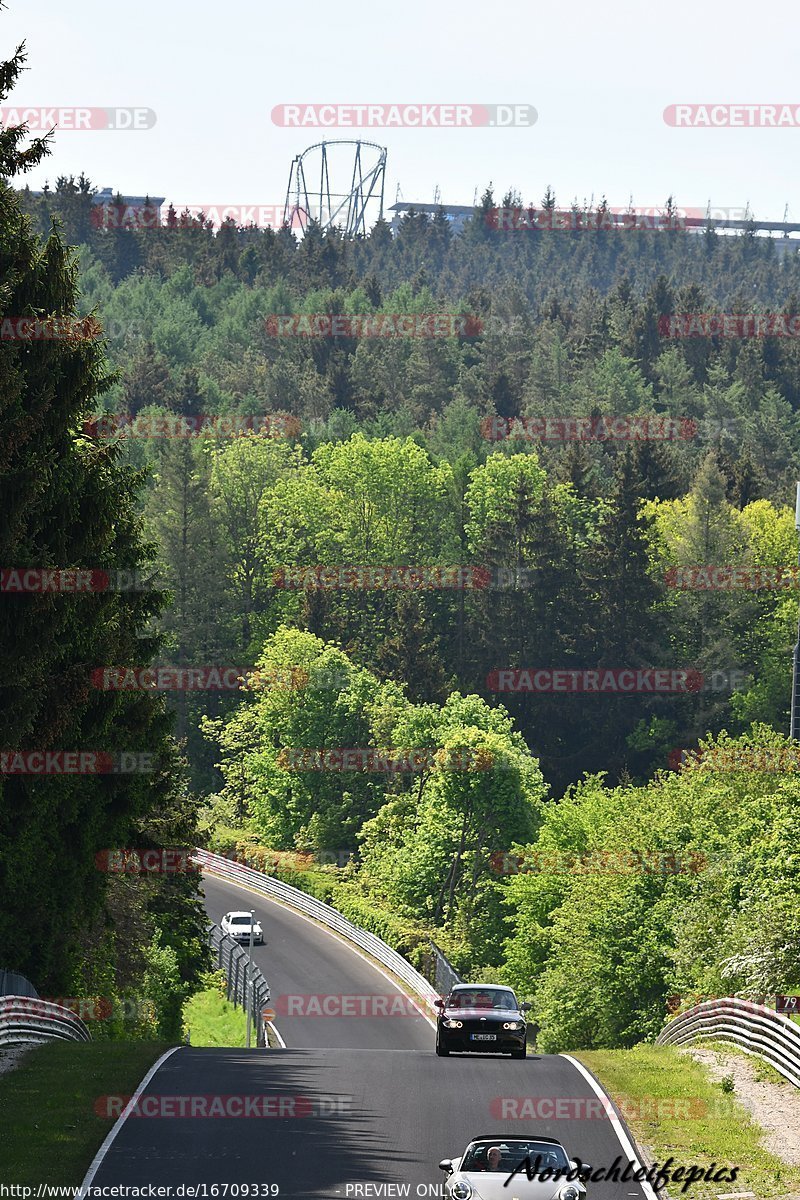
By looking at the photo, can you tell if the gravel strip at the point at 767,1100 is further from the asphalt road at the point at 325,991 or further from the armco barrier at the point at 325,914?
the armco barrier at the point at 325,914

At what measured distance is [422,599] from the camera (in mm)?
113062

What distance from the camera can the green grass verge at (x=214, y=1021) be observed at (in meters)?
58.5

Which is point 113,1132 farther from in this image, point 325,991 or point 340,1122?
point 325,991

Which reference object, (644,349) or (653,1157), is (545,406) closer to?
(644,349)

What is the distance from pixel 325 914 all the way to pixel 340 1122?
55612 mm

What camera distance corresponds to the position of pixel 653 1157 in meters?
20.4

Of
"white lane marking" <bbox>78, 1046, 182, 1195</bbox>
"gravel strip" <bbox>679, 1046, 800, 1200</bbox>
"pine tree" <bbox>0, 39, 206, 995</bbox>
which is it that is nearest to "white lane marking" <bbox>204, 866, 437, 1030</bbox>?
"pine tree" <bbox>0, 39, 206, 995</bbox>

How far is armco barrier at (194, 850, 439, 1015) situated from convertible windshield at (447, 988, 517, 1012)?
25.5 m

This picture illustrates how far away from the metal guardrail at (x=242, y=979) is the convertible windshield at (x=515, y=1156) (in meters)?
34.8

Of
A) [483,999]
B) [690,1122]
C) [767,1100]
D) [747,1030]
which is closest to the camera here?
[690,1122]

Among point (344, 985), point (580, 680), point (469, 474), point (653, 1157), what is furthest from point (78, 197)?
point (653, 1157)

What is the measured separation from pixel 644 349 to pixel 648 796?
9807cm

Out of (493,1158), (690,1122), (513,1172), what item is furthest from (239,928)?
(513,1172)

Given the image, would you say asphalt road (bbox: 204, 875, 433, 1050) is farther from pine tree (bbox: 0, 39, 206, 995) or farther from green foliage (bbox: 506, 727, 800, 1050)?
pine tree (bbox: 0, 39, 206, 995)
